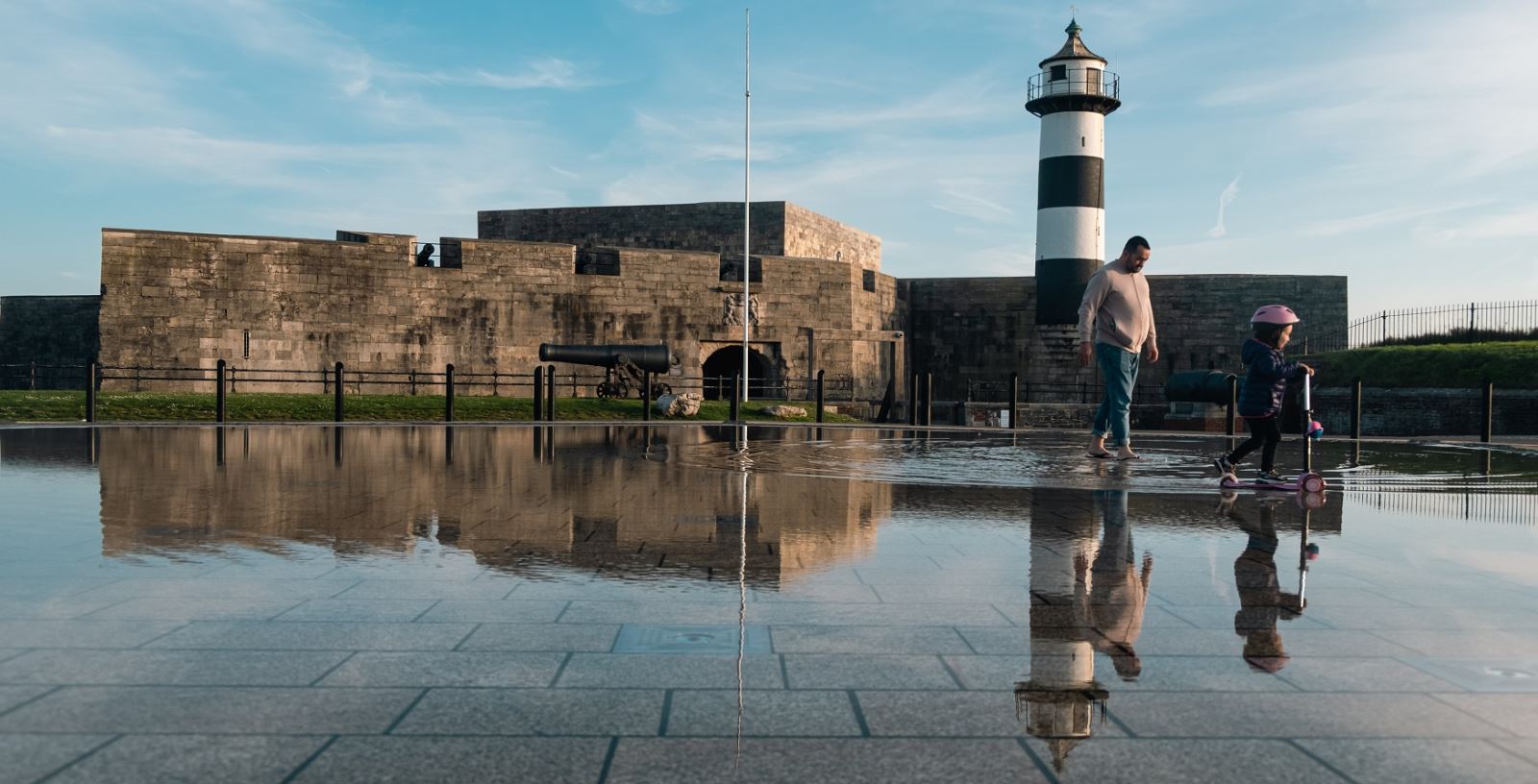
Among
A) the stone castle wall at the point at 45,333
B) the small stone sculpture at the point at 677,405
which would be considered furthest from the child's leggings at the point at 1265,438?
the stone castle wall at the point at 45,333

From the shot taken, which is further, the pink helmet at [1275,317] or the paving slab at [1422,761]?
the pink helmet at [1275,317]

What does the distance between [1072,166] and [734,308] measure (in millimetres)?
9759

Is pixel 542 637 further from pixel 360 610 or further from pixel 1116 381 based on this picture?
pixel 1116 381

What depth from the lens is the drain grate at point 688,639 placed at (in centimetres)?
300

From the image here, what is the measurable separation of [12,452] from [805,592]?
401 inches

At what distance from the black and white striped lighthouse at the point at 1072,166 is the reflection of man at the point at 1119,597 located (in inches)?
998

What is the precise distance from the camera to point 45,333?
29.8 metres

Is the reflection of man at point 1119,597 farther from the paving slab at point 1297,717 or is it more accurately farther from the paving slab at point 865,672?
the paving slab at point 865,672

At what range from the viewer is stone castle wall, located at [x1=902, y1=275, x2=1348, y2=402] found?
104 ft

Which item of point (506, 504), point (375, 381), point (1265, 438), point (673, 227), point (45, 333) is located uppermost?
point (673, 227)

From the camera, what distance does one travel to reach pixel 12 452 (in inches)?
429

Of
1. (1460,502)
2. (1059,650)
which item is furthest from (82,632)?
(1460,502)

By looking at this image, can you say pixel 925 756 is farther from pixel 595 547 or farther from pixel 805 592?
pixel 595 547

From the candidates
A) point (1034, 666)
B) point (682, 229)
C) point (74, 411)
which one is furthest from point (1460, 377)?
point (74, 411)
